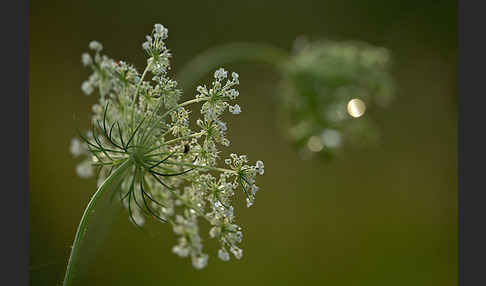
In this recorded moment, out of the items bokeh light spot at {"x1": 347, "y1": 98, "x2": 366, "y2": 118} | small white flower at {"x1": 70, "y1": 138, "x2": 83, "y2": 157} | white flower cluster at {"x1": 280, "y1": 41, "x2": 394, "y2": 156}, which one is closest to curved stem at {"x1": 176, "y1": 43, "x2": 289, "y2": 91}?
white flower cluster at {"x1": 280, "y1": 41, "x2": 394, "y2": 156}

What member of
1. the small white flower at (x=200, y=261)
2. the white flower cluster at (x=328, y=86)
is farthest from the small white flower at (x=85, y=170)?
the white flower cluster at (x=328, y=86)

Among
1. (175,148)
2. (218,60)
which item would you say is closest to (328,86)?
(218,60)

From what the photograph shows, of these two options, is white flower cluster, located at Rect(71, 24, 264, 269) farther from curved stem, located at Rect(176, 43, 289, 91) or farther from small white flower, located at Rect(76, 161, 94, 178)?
curved stem, located at Rect(176, 43, 289, 91)

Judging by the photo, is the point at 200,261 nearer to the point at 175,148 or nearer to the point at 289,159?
the point at 175,148

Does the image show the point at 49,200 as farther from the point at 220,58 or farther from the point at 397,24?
the point at 397,24

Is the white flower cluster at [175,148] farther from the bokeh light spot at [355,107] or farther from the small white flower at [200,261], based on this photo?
the bokeh light spot at [355,107]

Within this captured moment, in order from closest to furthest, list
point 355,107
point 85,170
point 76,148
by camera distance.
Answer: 1. point 76,148
2. point 85,170
3. point 355,107
